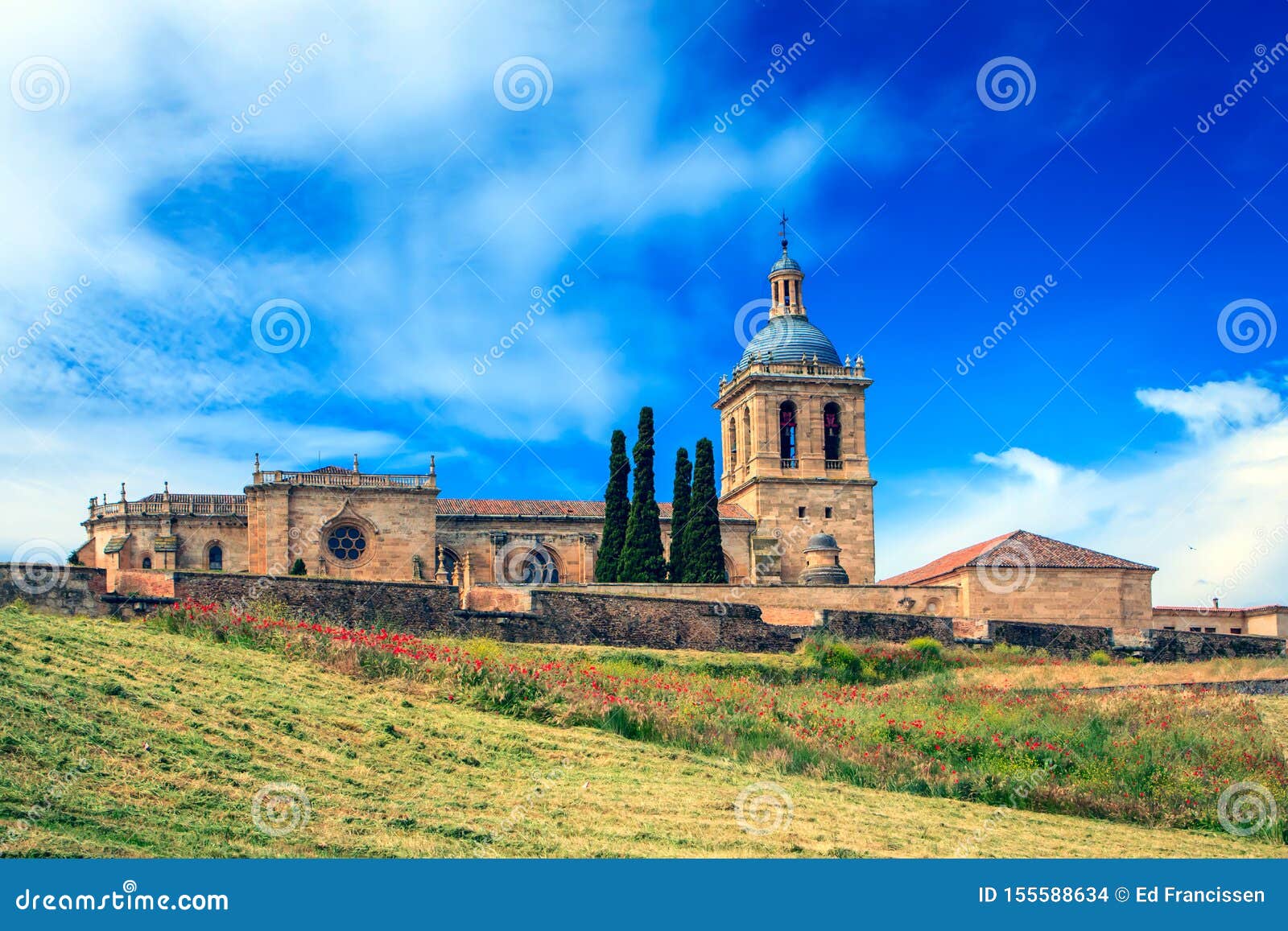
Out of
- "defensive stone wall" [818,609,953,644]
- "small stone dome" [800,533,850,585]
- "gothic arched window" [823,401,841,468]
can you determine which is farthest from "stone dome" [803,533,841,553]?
"defensive stone wall" [818,609,953,644]

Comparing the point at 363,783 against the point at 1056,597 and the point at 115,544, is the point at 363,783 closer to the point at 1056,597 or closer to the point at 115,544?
the point at 1056,597

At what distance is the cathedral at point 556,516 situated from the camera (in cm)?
4262

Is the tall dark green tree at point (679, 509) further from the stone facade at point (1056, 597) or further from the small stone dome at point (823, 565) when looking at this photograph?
the stone facade at point (1056, 597)

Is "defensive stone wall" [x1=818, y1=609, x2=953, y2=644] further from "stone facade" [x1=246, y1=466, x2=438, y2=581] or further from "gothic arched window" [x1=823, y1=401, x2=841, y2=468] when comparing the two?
"gothic arched window" [x1=823, y1=401, x2=841, y2=468]

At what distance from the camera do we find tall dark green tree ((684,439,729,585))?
4169cm

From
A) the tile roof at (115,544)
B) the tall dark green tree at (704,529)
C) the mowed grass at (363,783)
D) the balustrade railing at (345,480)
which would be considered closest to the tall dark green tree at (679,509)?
the tall dark green tree at (704,529)

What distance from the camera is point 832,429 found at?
51.3m

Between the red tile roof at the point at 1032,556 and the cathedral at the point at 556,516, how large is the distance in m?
4.21

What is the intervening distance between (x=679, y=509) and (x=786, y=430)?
9201mm

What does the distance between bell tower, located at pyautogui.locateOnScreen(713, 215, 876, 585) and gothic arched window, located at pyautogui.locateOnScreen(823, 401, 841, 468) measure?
0.03 metres

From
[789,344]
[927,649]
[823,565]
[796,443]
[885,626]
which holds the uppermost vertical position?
[789,344]

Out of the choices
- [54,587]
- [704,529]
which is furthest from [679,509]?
[54,587]

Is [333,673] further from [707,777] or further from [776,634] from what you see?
[776,634]

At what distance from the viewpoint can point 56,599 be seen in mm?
22641
